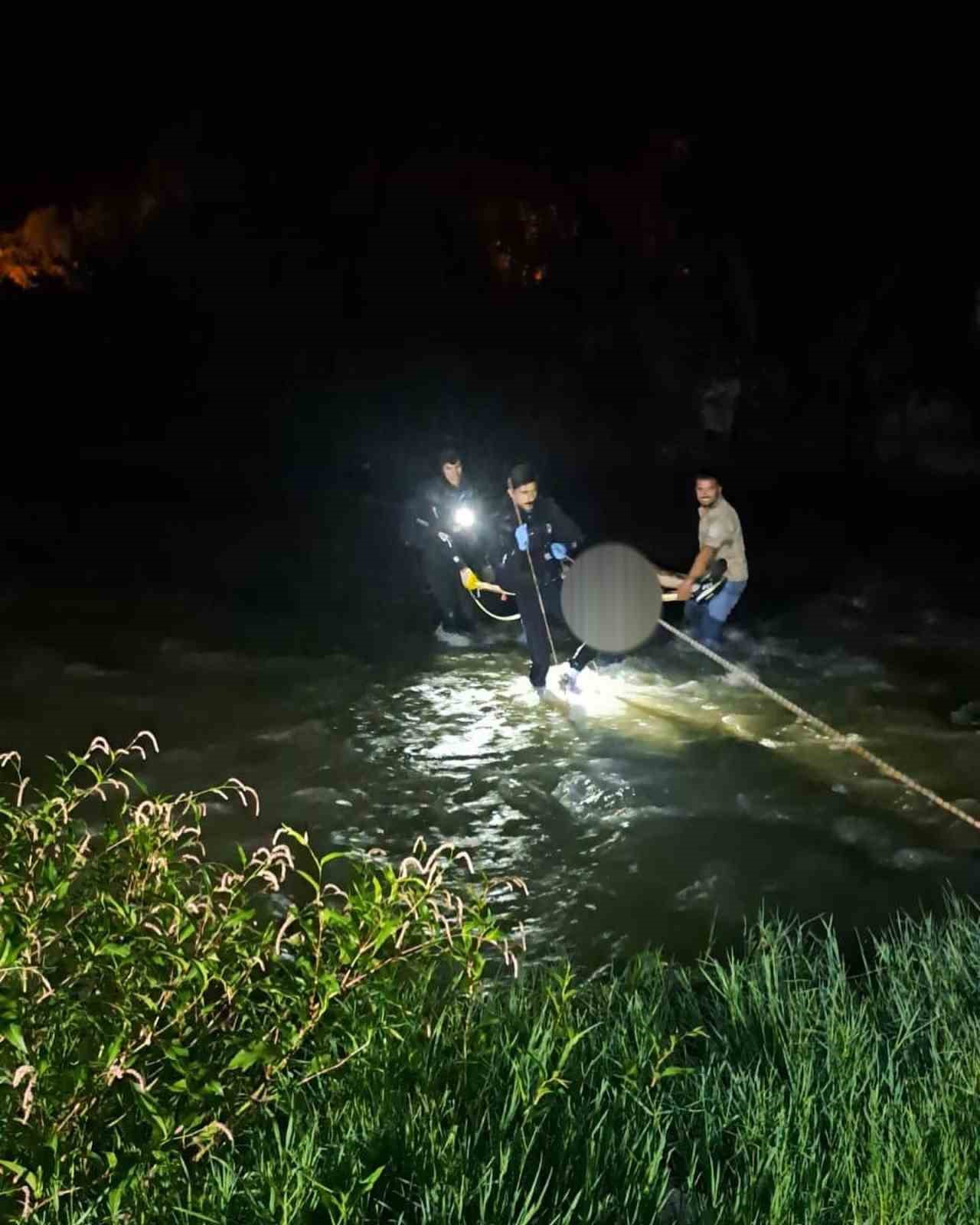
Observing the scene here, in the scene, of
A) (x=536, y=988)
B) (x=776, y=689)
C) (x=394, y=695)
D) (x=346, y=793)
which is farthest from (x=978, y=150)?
(x=536, y=988)

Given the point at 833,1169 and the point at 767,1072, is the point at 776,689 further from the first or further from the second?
the point at 833,1169

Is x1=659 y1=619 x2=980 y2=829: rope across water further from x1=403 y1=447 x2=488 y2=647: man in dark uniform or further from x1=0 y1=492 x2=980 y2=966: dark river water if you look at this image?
x1=403 y1=447 x2=488 y2=647: man in dark uniform

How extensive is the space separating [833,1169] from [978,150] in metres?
24.2

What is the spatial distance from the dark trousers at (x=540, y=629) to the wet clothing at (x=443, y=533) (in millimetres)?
1058

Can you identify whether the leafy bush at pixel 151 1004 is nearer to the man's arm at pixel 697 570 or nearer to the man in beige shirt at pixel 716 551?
the man's arm at pixel 697 570

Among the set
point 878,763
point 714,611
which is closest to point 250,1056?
point 878,763

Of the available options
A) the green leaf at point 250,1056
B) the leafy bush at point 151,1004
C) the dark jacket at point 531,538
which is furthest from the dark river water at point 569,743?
the green leaf at point 250,1056

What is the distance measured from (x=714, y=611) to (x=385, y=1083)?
22.9ft

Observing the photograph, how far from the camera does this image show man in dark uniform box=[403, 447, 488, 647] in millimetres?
10180

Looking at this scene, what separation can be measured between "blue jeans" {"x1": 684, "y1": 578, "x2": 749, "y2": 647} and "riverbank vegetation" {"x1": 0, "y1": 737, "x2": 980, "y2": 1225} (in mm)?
5660

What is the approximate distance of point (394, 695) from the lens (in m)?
9.45

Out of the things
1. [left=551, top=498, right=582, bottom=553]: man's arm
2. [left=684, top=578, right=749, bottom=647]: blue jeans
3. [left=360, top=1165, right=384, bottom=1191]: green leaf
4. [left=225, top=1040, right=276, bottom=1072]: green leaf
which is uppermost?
[left=551, top=498, right=582, bottom=553]: man's arm

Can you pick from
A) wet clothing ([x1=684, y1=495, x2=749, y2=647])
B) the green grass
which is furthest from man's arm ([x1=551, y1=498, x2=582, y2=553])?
the green grass

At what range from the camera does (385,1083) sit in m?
3.35
